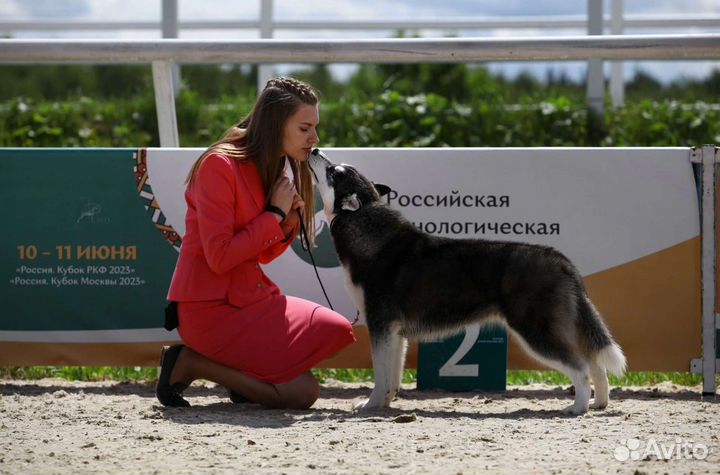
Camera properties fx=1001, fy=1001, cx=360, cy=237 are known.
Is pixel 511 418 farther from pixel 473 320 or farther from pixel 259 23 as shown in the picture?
pixel 259 23

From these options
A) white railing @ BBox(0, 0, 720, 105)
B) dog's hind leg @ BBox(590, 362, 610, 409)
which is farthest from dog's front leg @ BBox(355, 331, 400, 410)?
white railing @ BBox(0, 0, 720, 105)

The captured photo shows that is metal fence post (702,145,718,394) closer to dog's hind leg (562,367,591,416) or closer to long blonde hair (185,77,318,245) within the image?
dog's hind leg (562,367,591,416)

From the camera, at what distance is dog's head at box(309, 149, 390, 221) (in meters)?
5.58

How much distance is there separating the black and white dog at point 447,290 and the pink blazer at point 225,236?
0.48 metres

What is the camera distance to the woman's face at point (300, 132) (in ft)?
17.7

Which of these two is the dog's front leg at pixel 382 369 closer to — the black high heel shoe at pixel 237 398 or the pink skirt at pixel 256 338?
the pink skirt at pixel 256 338

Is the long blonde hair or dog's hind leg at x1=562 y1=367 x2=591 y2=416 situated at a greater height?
the long blonde hair

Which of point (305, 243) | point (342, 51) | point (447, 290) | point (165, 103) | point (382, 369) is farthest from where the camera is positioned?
point (165, 103)

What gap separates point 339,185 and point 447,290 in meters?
0.87

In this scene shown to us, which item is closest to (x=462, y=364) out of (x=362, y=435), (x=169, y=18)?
(x=362, y=435)

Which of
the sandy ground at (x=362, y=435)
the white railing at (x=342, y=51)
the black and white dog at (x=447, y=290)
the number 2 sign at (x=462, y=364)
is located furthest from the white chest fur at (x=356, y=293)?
the white railing at (x=342, y=51)

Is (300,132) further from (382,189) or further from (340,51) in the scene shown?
(340,51)

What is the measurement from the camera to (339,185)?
18.4 feet

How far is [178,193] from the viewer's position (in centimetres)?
612
